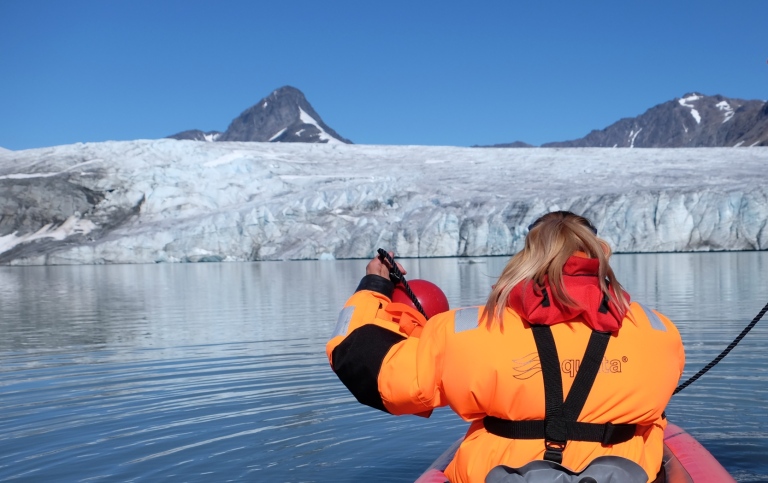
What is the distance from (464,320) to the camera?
1856mm

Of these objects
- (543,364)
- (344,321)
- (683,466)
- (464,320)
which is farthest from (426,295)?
(683,466)

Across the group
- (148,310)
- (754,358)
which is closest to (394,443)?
(754,358)

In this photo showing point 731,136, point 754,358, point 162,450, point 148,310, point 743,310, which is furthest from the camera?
point 731,136

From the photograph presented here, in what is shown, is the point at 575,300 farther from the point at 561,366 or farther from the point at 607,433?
the point at 607,433

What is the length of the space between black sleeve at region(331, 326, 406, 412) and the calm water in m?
1.99

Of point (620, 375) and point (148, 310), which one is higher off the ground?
point (620, 375)

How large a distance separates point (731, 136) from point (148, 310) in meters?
170

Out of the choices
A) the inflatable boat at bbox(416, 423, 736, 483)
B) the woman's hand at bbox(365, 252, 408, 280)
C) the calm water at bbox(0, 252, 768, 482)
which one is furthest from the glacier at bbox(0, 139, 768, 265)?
the woman's hand at bbox(365, 252, 408, 280)

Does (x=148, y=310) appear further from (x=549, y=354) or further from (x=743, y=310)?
(x=549, y=354)

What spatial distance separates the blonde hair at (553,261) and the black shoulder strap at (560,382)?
93 mm

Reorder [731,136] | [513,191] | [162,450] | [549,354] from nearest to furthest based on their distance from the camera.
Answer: [549,354] → [162,450] → [513,191] → [731,136]

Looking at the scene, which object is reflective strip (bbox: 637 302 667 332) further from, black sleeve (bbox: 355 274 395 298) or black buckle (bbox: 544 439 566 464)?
black sleeve (bbox: 355 274 395 298)

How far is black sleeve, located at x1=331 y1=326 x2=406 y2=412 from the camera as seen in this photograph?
1937mm

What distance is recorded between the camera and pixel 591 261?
1846 millimetres
